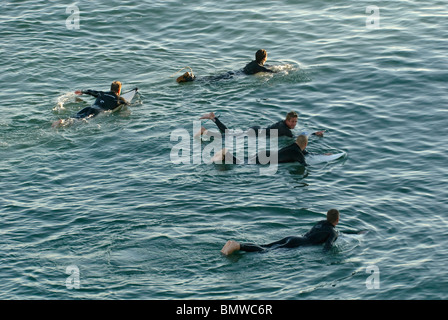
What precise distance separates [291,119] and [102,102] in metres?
5.41

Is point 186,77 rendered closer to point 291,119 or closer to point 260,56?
point 260,56

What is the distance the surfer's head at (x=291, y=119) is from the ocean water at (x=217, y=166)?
555 millimetres

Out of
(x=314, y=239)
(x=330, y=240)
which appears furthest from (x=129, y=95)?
(x=330, y=240)

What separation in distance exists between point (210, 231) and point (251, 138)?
5.15 m

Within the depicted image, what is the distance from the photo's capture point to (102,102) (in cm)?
2023

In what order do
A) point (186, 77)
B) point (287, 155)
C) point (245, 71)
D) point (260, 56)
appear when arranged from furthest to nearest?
point (245, 71), point (260, 56), point (186, 77), point (287, 155)

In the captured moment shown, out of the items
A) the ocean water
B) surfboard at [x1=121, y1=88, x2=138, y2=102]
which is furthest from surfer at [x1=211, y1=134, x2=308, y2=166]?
surfboard at [x1=121, y1=88, x2=138, y2=102]

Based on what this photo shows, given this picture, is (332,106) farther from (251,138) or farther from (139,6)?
(139,6)

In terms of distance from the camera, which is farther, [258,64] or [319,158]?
[258,64]

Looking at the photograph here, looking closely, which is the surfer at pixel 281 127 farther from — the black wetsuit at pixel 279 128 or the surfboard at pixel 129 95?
the surfboard at pixel 129 95

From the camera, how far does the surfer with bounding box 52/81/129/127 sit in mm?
19953

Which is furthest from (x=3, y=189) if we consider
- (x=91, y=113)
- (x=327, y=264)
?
(x=327, y=264)
